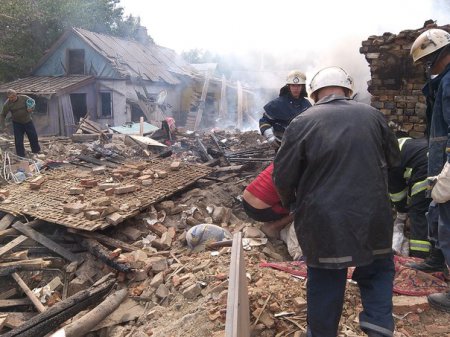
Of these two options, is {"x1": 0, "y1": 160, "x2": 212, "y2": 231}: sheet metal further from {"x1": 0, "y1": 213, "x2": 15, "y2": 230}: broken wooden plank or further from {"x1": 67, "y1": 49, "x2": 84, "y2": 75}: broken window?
{"x1": 67, "y1": 49, "x2": 84, "y2": 75}: broken window

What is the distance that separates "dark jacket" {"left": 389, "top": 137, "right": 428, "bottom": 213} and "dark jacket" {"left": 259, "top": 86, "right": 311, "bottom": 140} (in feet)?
5.23

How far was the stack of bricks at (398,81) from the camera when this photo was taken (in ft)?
14.9

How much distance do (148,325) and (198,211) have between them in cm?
247

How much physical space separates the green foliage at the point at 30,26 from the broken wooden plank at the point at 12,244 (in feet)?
63.1

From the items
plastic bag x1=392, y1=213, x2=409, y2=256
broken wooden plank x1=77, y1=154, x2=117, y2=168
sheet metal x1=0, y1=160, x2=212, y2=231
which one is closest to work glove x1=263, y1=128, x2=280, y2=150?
plastic bag x1=392, y1=213, x2=409, y2=256

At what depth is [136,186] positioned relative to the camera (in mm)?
6332

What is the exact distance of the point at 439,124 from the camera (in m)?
2.79

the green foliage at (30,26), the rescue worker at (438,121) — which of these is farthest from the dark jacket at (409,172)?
the green foliage at (30,26)

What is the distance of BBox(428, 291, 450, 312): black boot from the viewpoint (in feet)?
9.06

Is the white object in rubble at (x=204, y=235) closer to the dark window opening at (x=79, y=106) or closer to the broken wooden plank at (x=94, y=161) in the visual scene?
the broken wooden plank at (x=94, y=161)

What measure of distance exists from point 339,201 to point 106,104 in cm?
2006

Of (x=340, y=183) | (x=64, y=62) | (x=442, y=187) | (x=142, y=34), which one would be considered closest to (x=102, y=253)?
(x=340, y=183)

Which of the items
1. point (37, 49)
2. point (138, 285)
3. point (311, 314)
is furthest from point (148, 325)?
point (37, 49)

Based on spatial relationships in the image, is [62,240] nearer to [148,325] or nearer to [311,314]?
[148,325]
